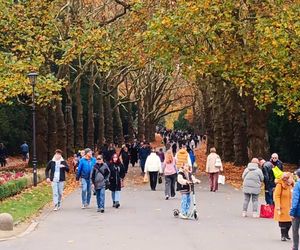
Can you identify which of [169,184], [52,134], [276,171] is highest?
[52,134]

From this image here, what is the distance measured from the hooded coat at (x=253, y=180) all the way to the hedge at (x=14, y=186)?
29.8ft

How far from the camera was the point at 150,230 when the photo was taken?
52.0ft

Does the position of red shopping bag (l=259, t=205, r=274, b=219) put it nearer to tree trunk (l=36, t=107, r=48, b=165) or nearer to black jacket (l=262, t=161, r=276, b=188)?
black jacket (l=262, t=161, r=276, b=188)

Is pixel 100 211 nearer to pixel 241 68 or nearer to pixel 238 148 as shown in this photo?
pixel 241 68

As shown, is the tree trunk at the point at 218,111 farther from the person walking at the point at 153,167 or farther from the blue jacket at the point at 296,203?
the blue jacket at the point at 296,203

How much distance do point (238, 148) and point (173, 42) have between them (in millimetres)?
14831

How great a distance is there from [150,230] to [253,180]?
14.1 ft

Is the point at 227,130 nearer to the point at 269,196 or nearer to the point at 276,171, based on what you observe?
the point at 269,196

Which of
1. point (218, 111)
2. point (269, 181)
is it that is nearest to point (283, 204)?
point (269, 181)

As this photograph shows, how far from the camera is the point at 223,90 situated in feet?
147

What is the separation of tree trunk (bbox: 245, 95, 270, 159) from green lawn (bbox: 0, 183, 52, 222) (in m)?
11.1

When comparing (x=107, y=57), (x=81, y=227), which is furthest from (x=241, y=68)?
(x=81, y=227)

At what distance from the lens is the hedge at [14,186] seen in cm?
2406

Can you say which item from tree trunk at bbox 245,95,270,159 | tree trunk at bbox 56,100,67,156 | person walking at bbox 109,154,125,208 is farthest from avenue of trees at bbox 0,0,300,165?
person walking at bbox 109,154,125,208
